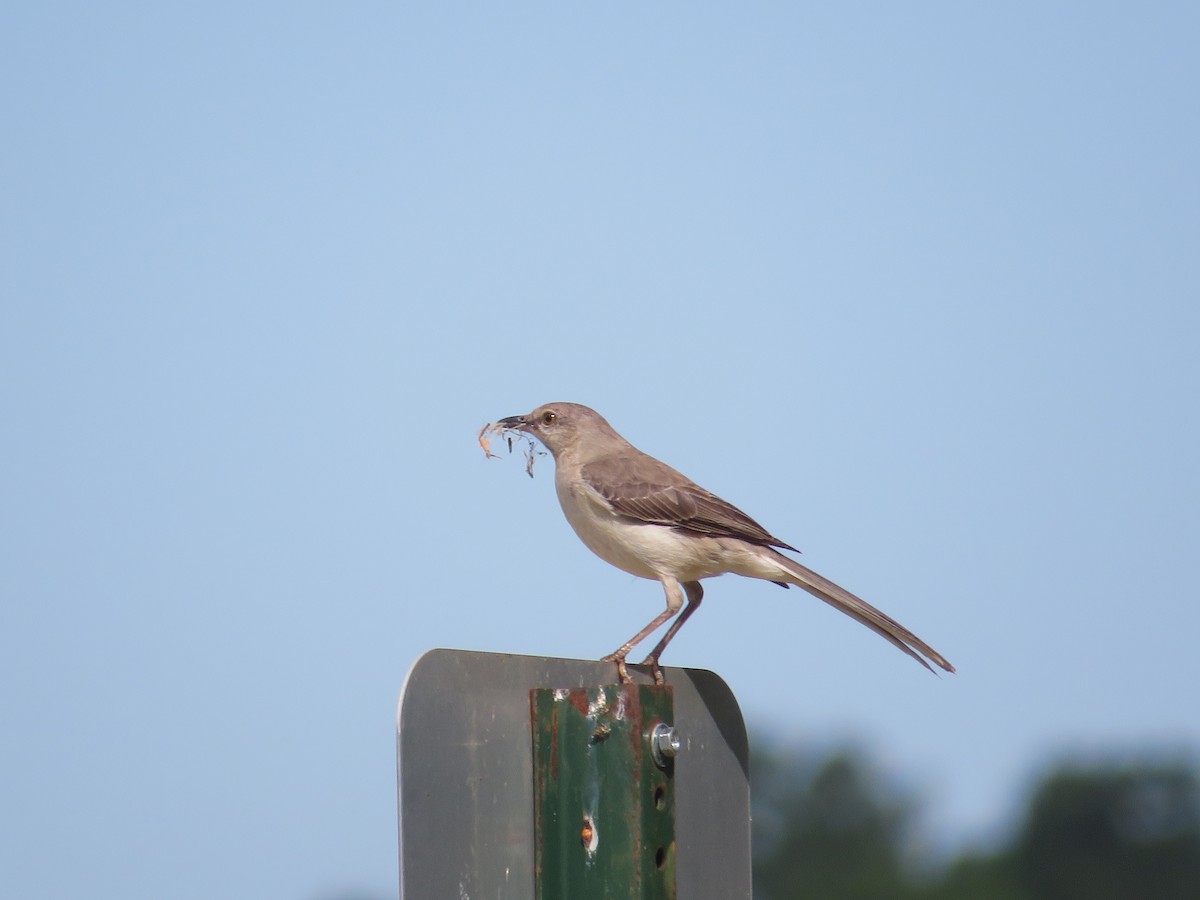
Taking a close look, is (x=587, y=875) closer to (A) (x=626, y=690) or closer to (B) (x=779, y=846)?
(A) (x=626, y=690)

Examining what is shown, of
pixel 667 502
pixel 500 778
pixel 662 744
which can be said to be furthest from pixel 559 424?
pixel 500 778

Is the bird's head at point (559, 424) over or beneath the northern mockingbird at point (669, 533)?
over

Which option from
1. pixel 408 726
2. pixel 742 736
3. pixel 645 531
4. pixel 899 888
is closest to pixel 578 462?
pixel 645 531

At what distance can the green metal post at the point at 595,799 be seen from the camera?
150 inches

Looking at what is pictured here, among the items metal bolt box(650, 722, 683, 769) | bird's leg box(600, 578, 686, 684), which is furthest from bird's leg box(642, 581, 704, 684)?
metal bolt box(650, 722, 683, 769)

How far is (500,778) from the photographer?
3730 mm

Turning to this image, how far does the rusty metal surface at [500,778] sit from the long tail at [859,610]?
140cm

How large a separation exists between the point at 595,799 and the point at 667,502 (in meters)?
3.05

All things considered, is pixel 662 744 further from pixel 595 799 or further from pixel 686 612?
pixel 686 612

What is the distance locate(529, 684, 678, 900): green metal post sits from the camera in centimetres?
381

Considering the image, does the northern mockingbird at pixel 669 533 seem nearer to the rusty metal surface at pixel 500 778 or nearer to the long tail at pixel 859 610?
the long tail at pixel 859 610

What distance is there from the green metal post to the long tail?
6.45 feet

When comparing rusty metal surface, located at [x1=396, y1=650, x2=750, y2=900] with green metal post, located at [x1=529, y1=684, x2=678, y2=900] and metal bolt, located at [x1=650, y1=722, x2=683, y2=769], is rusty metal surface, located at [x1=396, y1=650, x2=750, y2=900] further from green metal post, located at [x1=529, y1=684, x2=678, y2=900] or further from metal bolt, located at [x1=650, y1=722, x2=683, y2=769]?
metal bolt, located at [x1=650, y1=722, x2=683, y2=769]

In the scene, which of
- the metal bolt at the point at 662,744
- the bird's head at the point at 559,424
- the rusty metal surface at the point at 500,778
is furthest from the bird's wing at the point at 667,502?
the metal bolt at the point at 662,744
